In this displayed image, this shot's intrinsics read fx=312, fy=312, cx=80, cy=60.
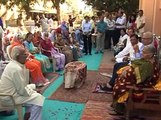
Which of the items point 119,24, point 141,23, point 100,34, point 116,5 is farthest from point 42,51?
point 116,5

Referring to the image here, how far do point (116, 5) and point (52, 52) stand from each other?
9.32 m

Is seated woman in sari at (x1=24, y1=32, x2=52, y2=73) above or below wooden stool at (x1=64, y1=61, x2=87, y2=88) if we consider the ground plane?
above

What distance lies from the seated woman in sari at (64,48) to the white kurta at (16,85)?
182 inches

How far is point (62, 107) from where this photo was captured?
5273mm

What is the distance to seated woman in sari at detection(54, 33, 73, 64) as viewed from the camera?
8742 millimetres

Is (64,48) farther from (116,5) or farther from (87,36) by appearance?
(116,5)

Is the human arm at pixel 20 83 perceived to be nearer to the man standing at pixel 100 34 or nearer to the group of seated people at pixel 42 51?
the group of seated people at pixel 42 51

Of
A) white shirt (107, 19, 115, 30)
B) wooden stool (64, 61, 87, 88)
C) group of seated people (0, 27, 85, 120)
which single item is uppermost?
white shirt (107, 19, 115, 30)

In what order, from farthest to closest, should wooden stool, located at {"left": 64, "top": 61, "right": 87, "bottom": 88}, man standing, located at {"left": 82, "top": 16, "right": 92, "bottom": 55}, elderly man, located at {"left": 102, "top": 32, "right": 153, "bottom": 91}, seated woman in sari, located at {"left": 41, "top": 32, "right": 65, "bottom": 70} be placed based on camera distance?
1. man standing, located at {"left": 82, "top": 16, "right": 92, "bottom": 55}
2. seated woman in sari, located at {"left": 41, "top": 32, "right": 65, "bottom": 70}
3. wooden stool, located at {"left": 64, "top": 61, "right": 87, "bottom": 88}
4. elderly man, located at {"left": 102, "top": 32, "right": 153, "bottom": 91}

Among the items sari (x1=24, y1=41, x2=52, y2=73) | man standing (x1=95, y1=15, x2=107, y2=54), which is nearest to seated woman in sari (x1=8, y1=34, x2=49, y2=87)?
sari (x1=24, y1=41, x2=52, y2=73)

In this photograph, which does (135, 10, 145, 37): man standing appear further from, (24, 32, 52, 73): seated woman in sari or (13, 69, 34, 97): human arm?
(13, 69, 34, 97): human arm

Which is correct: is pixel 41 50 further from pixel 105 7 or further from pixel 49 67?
pixel 105 7

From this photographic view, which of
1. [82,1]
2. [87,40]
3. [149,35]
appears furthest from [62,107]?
[82,1]

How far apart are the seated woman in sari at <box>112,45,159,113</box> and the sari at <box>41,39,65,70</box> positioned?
3684 mm
